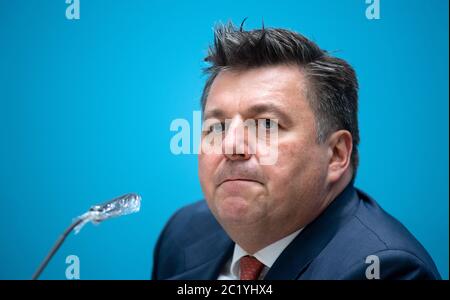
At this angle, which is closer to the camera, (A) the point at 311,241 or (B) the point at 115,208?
(B) the point at 115,208

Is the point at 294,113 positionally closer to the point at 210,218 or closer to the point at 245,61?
the point at 245,61

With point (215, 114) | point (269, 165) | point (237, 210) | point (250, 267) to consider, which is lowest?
point (250, 267)

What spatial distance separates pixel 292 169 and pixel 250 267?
1.00 feet

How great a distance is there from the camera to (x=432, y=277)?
1.13m

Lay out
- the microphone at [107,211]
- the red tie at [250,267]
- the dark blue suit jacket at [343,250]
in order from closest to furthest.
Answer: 1. the microphone at [107,211]
2. the dark blue suit jacket at [343,250]
3. the red tie at [250,267]

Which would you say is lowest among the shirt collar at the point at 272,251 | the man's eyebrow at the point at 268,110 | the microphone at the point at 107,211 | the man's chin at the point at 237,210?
the shirt collar at the point at 272,251

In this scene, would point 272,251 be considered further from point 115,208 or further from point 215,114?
point 115,208

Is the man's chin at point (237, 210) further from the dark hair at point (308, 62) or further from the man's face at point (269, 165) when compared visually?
the dark hair at point (308, 62)

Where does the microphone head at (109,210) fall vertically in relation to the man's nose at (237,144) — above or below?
below

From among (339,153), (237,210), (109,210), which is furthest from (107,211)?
(339,153)

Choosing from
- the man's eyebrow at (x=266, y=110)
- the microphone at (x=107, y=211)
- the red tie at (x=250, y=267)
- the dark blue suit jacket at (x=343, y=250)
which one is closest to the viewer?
the microphone at (x=107, y=211)

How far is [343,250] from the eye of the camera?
120 cm

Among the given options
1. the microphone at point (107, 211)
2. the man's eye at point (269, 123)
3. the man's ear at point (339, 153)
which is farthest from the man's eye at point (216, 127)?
the microphone at point (107, 211)

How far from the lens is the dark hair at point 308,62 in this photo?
1281mm
